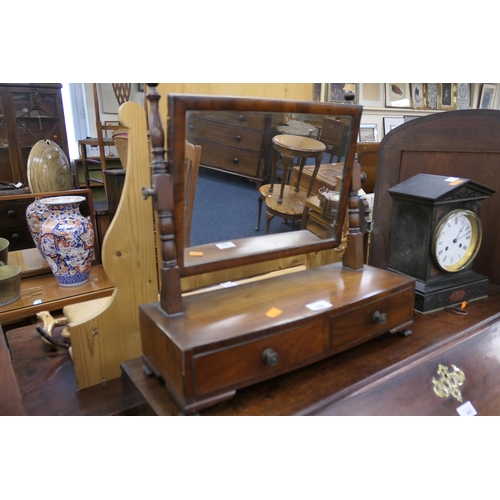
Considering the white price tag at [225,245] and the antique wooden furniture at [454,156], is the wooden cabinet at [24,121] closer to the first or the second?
the antique wooden furniture at [454,156]

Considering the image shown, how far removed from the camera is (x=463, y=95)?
3.88 meters

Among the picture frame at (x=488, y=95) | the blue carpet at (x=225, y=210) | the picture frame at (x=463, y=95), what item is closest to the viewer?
the blue carpet at (x=225, y=210)

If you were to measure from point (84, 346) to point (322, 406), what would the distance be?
516mm

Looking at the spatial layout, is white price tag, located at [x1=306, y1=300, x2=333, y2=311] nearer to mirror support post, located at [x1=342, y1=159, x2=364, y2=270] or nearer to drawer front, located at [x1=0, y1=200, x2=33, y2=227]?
mirror support post, located at [x1=342, y1=159, x2=364, y2=270]

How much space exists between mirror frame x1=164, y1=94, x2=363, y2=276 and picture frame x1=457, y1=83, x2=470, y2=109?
3448 millimetres

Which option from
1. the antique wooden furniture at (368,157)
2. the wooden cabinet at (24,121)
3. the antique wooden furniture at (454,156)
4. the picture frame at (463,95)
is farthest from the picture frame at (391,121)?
the wooden cabinet at (24,121)

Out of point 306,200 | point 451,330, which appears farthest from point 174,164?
point 451,330

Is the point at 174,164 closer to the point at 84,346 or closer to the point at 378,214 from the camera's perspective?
the point at 84,346

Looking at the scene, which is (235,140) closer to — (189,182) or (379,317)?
(189,182)

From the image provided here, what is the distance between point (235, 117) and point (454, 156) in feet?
2.62

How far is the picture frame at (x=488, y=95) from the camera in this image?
13.2ft

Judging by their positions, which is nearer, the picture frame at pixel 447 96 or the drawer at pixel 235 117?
the drawer at pixel 235 117

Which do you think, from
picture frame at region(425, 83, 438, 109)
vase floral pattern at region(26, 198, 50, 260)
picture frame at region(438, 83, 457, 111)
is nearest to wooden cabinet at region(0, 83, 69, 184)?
vase floral pattern at region(26, 198, 50, 260)

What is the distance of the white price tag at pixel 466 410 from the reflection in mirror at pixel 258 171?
0.50 m
